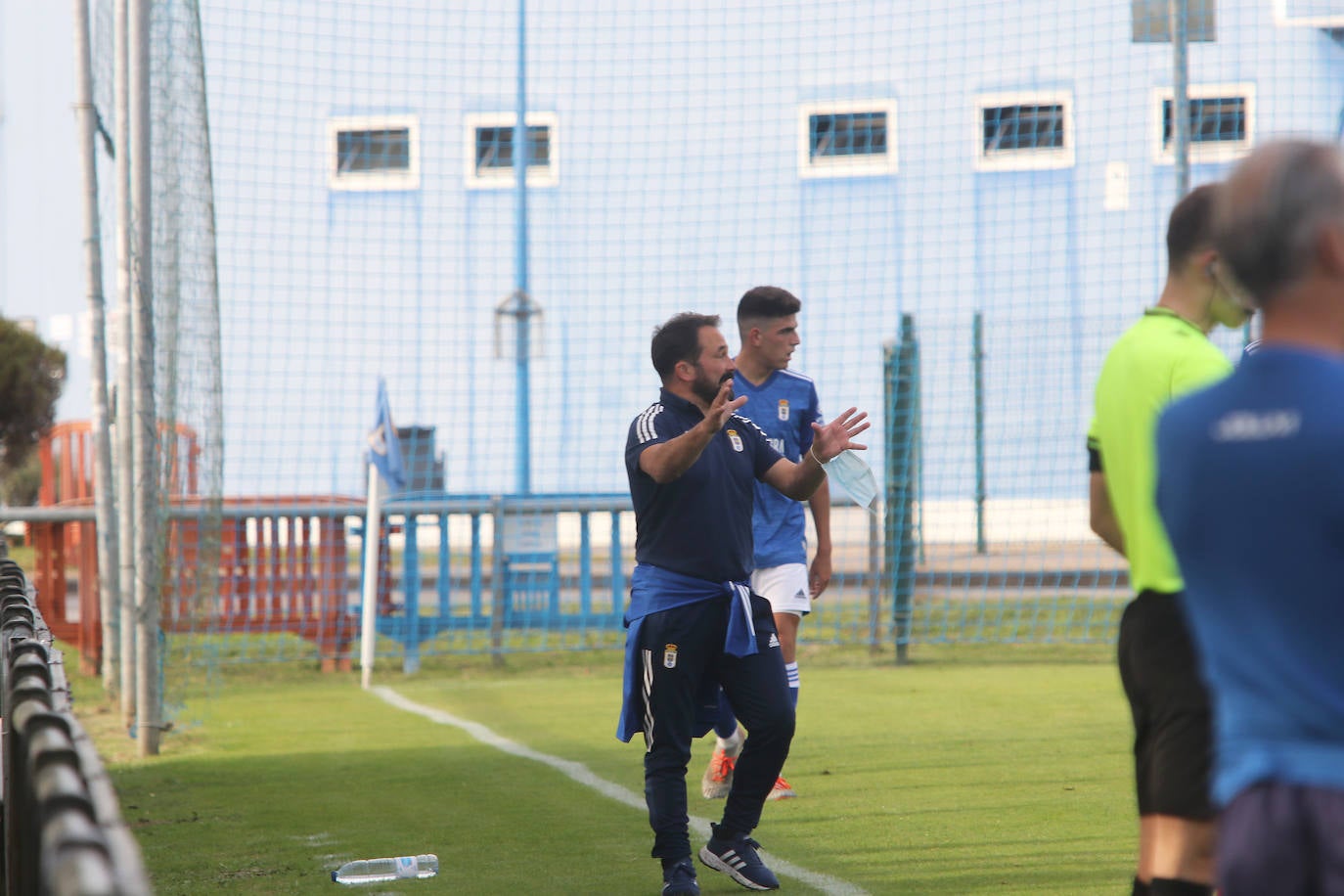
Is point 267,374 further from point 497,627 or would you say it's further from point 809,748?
point 809,748

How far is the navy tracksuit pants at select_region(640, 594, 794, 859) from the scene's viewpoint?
507cm

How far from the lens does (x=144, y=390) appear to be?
28.6ft

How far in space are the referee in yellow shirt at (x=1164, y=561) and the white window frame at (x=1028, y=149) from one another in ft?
33.4

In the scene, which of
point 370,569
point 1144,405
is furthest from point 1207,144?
point 1144,405

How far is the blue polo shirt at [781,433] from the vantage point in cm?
663

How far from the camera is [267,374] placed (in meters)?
12.3

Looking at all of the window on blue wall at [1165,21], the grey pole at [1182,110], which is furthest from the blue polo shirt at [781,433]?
the window on blue wall at [1165,21]

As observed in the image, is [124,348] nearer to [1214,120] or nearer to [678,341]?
[678,341]

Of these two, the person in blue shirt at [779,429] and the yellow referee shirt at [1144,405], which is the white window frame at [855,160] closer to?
the person in blue shirt at [779,429]

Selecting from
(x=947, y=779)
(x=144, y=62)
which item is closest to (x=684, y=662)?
(x=947, y=779)

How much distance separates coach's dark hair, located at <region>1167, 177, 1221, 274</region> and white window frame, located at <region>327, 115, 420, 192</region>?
992cm

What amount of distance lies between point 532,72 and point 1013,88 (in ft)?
14.1

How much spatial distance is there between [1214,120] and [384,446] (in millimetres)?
7160

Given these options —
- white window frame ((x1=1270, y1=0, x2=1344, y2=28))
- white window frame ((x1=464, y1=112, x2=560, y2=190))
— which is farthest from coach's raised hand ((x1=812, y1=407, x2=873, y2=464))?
white window frame ((x1=464, y1=112, x2=560, y2=190))
